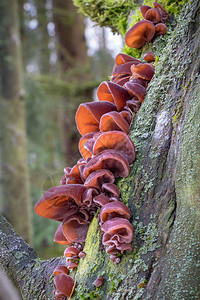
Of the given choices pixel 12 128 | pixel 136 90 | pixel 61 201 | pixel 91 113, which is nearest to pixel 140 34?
pixel 136 90

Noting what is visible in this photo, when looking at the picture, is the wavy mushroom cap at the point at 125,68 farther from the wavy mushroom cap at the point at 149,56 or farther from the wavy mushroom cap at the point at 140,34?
the wavy mushroom cap at the point at 140,34

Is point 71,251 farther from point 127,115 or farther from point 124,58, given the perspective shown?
point 124,58

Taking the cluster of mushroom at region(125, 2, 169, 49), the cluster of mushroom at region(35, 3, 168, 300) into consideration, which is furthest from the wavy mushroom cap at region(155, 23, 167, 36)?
the cluster of mushroom at region(35, 3, 168, 300)

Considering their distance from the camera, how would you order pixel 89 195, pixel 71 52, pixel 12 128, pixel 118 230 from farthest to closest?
pixel 71 52 → pixel 12 128 → pixel 89 195 → pixel 118 230

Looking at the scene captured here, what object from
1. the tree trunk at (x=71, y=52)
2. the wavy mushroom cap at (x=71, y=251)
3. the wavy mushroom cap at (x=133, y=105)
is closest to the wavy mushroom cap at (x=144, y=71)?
the wavy mushroom cap at (x=133, y=105)

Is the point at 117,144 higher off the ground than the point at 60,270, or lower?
higher

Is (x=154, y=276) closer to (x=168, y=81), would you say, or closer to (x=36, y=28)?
(x=168, y=81)
